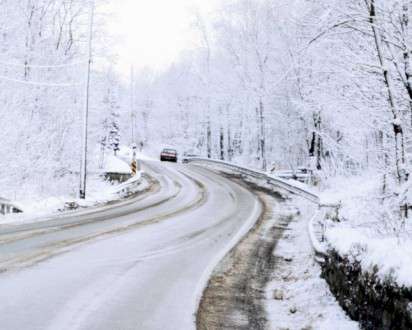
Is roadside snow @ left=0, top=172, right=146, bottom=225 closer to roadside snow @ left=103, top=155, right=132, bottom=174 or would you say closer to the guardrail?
the guardrail

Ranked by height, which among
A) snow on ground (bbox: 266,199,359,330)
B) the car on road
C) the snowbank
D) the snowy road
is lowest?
snow on ground (bbox: 266,199,359,330)

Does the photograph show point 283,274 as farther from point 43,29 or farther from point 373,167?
point 43,29

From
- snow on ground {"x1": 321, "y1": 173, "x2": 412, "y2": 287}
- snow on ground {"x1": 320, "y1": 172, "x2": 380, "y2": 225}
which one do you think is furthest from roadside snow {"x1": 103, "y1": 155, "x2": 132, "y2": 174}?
snow on ground {"x1": 321, "y1": 173, "x2": 412, "y2": 287}

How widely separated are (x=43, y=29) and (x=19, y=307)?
790 inches

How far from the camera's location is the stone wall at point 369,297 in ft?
13.2

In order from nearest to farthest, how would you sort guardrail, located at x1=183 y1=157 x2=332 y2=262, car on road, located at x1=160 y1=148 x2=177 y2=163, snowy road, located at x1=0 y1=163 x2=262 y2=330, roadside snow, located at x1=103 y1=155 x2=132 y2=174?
snowy road, located at x1=0 y1=163 x2=262 y2=330 < guardrail, located at x1=183 y1=157 x2=332 y2=262 < roadside snow, located at x1=103 y1=155 x2=132 y2=174 < car on road, located at x1=160 y1=148 x2=177 y2=163

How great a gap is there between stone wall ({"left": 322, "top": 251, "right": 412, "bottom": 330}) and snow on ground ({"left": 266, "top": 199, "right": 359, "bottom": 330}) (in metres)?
0.17

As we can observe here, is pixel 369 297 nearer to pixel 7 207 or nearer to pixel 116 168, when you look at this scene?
pixel 7 207

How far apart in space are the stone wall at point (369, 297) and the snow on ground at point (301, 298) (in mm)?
172

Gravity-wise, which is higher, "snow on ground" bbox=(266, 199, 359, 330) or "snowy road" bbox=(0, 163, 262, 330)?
"snowy road" bbox=(0, 163, 262, 330)

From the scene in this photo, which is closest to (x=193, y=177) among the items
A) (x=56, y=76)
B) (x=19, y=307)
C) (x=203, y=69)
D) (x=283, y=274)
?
(x=56, y=76)

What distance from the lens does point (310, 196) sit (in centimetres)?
1841

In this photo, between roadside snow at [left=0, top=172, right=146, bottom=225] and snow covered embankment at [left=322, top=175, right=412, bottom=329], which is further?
roadside snow at [left=0, top=172, right=146, bottom=225]

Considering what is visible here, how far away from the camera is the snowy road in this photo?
5242mm
